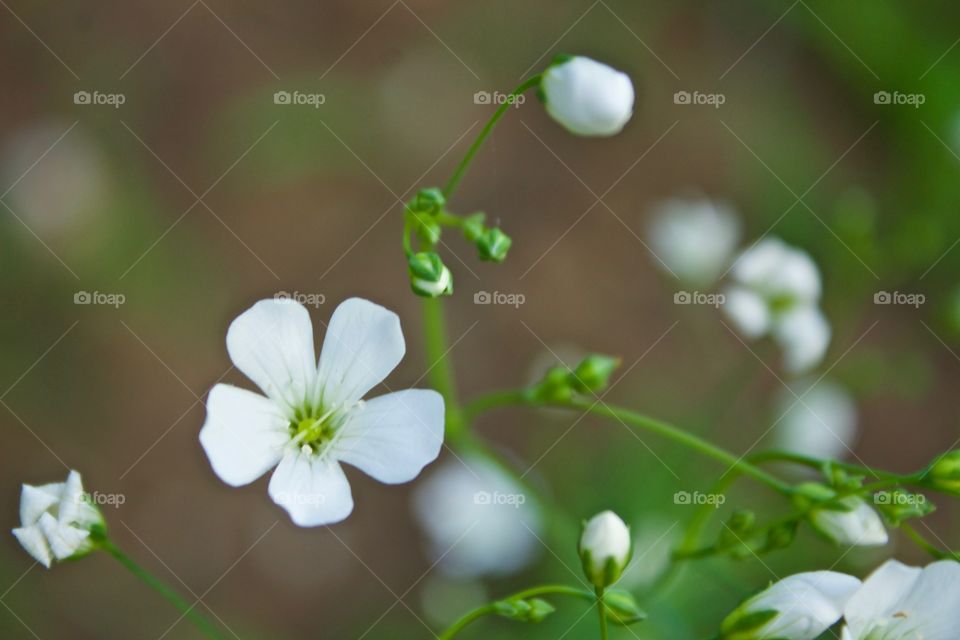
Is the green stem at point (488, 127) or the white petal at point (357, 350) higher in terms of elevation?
the green stem at point (488, 127)

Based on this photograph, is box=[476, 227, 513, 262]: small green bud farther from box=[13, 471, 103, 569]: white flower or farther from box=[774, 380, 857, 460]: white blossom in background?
box=[774, 380, 857, 460]: white blossom in background

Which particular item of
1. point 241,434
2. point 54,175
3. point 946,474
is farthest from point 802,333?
point 54,175

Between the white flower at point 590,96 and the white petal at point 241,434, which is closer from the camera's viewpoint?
the white petal at point 241,434

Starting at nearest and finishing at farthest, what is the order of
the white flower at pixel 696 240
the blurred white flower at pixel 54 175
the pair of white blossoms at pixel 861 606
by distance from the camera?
1. the pair of white blossoms at pixel 861 606
2. the white flower at pixel 696 240
3. the blurred white flower at pixel 54 175

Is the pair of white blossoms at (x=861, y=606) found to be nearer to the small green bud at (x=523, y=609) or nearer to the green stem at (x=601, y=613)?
the green stem at (x=601, y=613)

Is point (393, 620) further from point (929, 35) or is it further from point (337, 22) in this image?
point (929, 35)

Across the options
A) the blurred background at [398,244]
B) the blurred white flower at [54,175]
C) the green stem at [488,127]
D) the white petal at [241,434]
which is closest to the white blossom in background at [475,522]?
the blurred background at [398,244]

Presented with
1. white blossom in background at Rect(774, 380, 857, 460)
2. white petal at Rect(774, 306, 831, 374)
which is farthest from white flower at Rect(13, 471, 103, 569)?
white blossom in background at Rect(774, 380, 857, 460)
